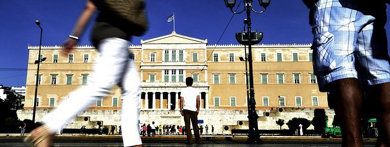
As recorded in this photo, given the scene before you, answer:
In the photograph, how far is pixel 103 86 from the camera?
7.61ft

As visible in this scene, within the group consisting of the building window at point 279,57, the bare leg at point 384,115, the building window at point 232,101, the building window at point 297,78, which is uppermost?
the building window at point 279,57

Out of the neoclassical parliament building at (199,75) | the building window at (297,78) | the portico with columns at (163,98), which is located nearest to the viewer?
the portico with columns at (163,98)

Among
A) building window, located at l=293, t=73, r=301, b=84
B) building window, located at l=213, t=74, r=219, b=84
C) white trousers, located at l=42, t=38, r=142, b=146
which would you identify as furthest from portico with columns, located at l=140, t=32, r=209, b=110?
white trousers, located at l=42, t=38, r=142, b=146

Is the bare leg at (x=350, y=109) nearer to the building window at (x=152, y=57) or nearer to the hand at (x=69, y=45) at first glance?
the hand at (x=69, y=45)

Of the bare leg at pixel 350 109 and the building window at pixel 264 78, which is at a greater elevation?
the building window at pixel 264 78

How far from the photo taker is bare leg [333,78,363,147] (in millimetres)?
2107

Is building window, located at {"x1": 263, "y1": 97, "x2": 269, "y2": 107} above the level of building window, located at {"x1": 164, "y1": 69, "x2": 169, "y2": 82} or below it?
below

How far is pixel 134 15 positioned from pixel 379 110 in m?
1.90

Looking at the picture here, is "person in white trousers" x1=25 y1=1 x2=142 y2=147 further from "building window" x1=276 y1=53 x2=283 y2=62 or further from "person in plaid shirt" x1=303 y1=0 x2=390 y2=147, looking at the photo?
"building window" x1=276 y1=53 x2=283 y2=62

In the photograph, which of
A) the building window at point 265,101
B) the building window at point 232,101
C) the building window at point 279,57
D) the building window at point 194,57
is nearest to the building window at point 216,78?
the building window at point 232,101

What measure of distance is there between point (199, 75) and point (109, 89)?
4761 cm

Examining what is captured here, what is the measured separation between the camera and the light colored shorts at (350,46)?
2.28m

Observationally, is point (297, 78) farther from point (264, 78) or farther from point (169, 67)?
point (169, 67)

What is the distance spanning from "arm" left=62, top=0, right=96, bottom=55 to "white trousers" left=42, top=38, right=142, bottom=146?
190 mm
